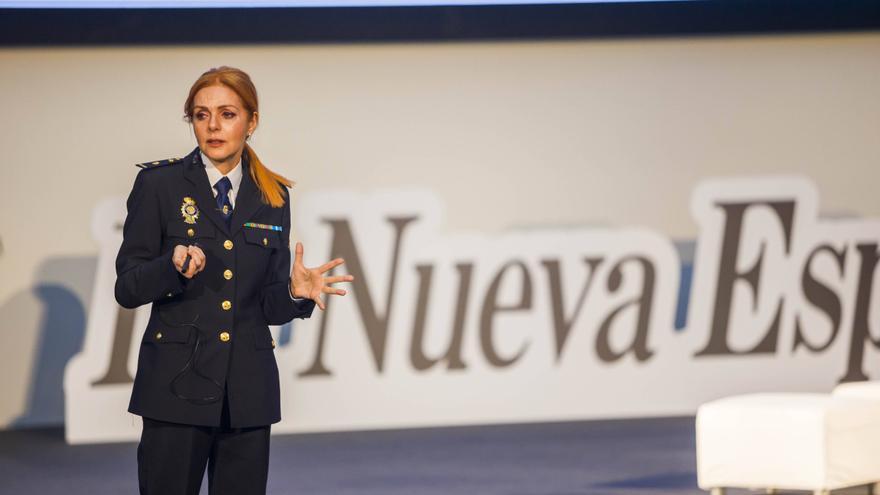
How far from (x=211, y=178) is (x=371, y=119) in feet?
14.6

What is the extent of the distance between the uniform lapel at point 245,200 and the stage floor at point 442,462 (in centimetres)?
262

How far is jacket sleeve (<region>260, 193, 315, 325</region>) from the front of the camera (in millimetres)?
2498

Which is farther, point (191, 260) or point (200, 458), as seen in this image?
point (200, 458)

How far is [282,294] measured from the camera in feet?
8.21

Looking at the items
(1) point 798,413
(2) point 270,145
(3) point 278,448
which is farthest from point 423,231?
(1) point 798,413

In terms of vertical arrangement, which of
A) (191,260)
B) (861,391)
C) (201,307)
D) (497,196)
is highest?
(497,196)

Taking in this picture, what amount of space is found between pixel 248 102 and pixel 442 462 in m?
3.44

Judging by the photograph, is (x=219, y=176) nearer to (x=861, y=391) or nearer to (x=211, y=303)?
(x=211, y=303)

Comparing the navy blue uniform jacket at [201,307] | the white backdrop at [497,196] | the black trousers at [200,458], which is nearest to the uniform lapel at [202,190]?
the navy blue uniform jacket at [201,307]

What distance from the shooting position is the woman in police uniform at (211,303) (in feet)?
7.94

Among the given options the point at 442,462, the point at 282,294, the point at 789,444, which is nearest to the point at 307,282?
the point at 282,294

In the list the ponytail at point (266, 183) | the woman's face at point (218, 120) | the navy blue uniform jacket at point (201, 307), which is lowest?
the navy blue uniform jacket at point (201, 307)

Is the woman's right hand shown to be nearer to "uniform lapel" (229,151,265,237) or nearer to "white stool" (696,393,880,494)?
"uniform lapel" (229,151,265,237)

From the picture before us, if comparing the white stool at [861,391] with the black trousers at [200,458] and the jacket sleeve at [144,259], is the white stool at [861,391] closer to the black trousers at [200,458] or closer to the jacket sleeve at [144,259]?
the black trousers at [200,458]
